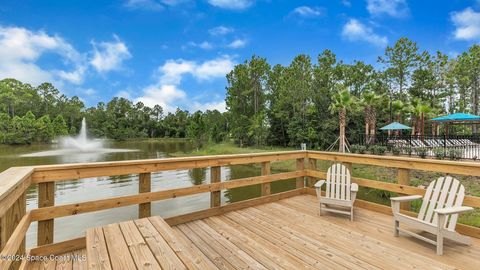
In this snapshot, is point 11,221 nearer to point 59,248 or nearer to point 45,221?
point 45,221

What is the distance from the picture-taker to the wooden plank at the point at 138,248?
1323 mm

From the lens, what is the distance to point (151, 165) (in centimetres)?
292

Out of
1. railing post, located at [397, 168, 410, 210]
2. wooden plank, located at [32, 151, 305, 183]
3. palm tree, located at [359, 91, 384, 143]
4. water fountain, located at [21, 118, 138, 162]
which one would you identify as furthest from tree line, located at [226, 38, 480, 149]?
wooden plank, located at [32, 151, 305, 183]

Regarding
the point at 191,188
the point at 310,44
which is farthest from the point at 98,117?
the point at 191,188

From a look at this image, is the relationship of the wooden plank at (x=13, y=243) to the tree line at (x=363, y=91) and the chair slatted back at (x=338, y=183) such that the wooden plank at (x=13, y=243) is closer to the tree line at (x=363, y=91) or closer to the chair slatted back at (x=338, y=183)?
the chair slatted back at (x=338, y=183)

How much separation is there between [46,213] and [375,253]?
3.07 meters

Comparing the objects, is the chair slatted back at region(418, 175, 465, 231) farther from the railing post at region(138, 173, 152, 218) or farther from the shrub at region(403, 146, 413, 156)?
the shrub at region(403, 146, 413, 156)

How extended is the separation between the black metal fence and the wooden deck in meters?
9.40

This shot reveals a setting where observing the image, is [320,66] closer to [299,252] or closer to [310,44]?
[310,44]

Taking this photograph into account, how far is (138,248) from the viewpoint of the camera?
1525 millimetres

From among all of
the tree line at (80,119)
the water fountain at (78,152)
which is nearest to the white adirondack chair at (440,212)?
the water fountain at (78,152)

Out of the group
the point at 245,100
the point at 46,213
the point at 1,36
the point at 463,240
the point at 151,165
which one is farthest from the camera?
the point at 245,100

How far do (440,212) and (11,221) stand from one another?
346 cm

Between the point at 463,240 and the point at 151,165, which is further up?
the point at 151,165
